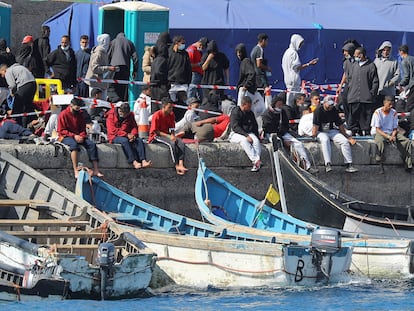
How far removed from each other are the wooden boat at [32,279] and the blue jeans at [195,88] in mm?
8996

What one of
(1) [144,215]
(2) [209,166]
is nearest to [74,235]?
(1) [144,215]

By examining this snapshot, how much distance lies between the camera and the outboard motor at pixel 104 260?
19.1 meters

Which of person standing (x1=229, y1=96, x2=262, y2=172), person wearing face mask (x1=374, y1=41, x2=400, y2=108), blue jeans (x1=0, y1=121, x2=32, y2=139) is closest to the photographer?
blue jeans (x1=0, y1=121, x2=32, y2=139)

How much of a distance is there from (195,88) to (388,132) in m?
3.85

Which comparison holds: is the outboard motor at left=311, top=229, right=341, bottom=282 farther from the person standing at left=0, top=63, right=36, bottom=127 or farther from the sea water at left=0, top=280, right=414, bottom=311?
the person standing at left=0, top=63, right=36, bottom=127

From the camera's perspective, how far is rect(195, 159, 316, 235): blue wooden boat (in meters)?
23.3

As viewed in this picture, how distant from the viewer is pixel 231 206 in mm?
24141

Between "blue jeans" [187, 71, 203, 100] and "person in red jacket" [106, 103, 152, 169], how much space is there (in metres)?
3.54

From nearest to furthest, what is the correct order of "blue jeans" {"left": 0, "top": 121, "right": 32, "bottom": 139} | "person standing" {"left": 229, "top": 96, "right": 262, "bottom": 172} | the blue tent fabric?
"blue jeans" {"left": 0, "top": 121, "right": 32, "bottom": 139}, "person standing" {"left": 229, "top": 96, "right": 262, "bottom": 172}, the blue tent fabric

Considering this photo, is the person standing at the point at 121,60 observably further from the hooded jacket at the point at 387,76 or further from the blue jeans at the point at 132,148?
the hooded jacket at the point at 387,76

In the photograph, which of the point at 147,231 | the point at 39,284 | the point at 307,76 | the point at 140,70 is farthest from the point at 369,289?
the point at 307,76

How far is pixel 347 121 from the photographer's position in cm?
2712

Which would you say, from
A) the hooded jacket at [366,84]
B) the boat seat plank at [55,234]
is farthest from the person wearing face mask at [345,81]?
the boat seat plank at [55,234]

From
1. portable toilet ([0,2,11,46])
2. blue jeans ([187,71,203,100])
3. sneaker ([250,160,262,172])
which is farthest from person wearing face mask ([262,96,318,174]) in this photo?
portable toilet ([0,2,11,46])
